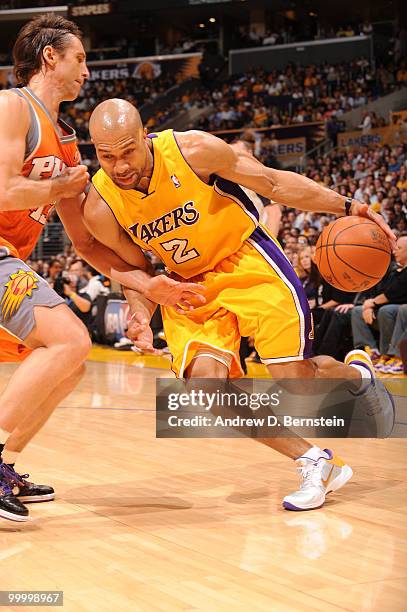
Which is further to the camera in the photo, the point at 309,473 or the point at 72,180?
the point at 309,473

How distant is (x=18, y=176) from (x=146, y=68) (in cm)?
2895

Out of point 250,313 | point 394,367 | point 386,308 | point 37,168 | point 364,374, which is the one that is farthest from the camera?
point 386,308

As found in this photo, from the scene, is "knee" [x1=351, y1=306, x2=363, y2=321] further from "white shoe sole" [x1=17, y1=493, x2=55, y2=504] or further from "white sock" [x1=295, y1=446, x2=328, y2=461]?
"white shoe sole" [x1=17, y1=493, x2=55, y2=504]

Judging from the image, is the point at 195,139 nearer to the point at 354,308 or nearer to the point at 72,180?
the point at 72,180

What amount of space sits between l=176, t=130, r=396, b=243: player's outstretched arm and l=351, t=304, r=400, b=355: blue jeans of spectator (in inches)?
185

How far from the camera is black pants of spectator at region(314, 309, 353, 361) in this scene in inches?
358

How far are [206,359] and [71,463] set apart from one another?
1.45m

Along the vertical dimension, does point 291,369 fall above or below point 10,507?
above

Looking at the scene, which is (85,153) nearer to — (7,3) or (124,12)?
(124,12)

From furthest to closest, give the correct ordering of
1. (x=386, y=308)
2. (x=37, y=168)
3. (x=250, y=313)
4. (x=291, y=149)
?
(x=291, y=149) → (x=386, y=308) → (x=250, y=313) → (x=37, y=168)

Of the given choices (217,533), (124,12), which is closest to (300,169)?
(124,12)

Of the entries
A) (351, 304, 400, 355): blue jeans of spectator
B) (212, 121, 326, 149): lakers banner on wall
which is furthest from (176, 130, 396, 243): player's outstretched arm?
(212, 121, 326, 149): lakers banner on wall

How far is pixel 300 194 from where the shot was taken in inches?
157

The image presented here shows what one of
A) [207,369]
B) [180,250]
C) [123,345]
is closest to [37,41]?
[180,250]
